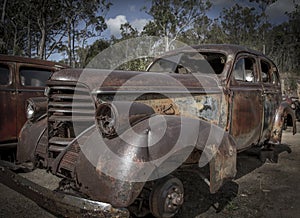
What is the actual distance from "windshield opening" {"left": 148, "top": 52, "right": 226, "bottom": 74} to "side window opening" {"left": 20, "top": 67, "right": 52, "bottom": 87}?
2545mm

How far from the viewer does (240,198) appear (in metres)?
3.47

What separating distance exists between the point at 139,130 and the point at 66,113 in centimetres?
93

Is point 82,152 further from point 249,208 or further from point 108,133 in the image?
point 249,208

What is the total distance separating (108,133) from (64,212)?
65 cm

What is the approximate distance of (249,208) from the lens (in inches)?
125

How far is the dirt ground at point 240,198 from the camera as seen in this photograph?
305cm

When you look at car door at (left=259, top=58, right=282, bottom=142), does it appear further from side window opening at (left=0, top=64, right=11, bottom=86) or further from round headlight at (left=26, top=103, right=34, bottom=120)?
side window opening at (left=0, top=64, right=11, bottom=86)

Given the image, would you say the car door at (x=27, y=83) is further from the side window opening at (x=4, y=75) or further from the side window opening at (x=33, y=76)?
the side window opening at (x=4, y=75)

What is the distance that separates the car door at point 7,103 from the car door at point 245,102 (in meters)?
3.68

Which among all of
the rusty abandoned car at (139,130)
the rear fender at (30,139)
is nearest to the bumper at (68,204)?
the rusty abandoned car at (139,130)

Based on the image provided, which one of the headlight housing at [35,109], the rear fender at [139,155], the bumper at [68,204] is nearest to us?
the bumper at [68,204]

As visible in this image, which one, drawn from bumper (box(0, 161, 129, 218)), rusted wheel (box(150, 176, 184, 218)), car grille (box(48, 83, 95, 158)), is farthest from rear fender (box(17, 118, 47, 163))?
rusted wheel (box(150, 176, 184, 218))

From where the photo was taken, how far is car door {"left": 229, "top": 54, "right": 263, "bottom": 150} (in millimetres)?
3719

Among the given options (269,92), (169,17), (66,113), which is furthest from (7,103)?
(169,17)
